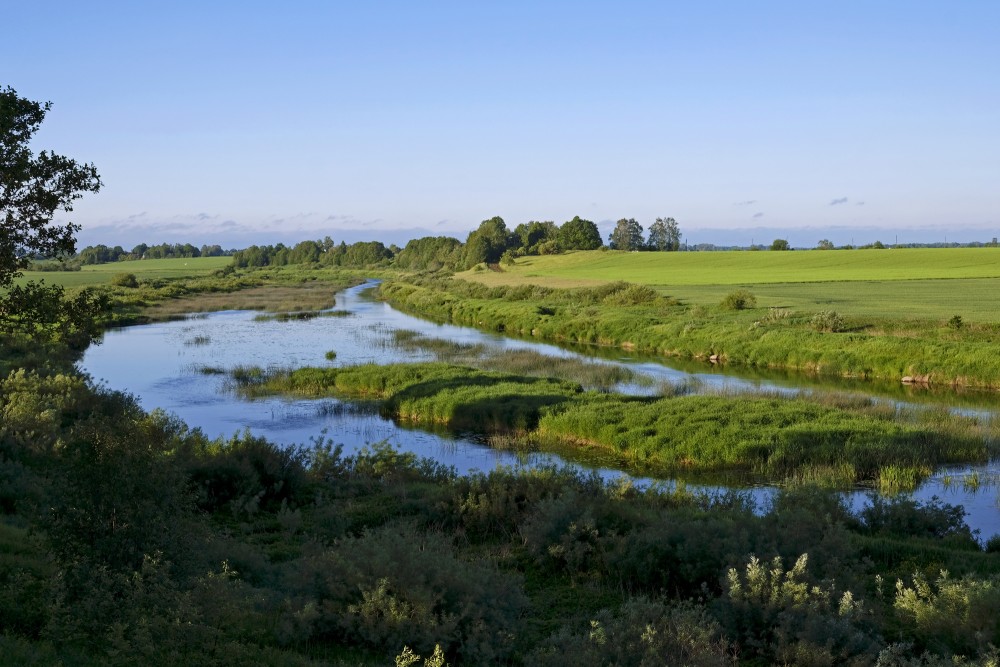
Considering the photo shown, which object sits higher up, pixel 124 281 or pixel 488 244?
pixel 488 244

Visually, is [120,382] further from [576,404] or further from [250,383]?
[576,404]

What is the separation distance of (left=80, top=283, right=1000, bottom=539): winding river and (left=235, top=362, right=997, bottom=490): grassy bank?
0.86 metres

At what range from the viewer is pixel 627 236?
561 feet

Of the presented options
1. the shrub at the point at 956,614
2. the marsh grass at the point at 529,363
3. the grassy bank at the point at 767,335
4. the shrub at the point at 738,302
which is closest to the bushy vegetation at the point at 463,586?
the shrub at the point at 956,614

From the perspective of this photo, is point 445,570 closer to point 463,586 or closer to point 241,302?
point 463,586

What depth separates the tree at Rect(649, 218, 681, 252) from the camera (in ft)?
572

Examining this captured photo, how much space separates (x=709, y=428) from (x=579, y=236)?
12692 cm

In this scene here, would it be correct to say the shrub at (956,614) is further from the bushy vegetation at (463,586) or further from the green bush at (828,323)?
the green bush at (828,323)

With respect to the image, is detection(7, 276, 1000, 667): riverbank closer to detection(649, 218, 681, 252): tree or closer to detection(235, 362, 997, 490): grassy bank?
detection(235, 362, 997, 490): grassy bank

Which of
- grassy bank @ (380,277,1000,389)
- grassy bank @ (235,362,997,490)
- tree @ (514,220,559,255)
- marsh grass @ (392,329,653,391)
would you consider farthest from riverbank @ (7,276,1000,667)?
tree @ (514,220,559,255)

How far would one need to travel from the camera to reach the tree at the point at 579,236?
144 m

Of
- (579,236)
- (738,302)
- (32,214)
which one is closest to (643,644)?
(32,214)

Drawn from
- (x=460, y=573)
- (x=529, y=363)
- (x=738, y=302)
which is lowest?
(x=529, y=363)

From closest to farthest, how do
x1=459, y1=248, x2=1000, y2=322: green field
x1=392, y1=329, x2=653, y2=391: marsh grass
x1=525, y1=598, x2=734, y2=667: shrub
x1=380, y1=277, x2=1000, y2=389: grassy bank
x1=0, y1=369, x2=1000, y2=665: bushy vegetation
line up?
x1=525, y1=598, x2=734, y2=667: shrub, x1=0, y1=369, x2=1000, y2=665: bushy vegetation, x1=392, y1=329, x2=653, y2=391: marsh grass, x1=380, y1=277, x2=1000, y2=389: grassy bank, x1=459, y1=248, x2=1000, y2=322: green field
